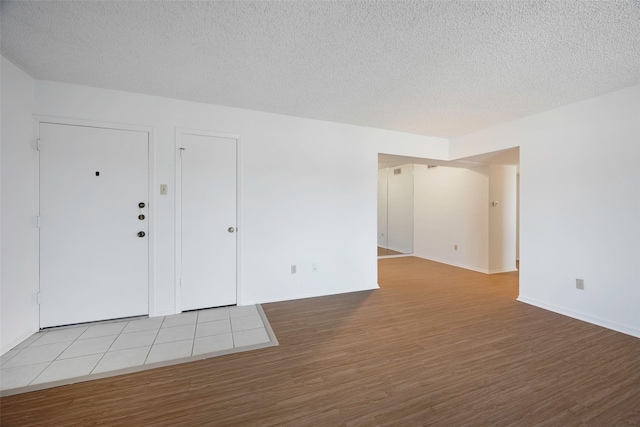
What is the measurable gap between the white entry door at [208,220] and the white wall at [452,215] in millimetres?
4776

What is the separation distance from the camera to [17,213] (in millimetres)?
2357

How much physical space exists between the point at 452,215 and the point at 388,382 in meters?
4.90

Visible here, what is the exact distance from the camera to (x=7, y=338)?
88.4 inches

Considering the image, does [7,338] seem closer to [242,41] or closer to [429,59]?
[242,41]

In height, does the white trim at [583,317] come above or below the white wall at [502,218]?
below

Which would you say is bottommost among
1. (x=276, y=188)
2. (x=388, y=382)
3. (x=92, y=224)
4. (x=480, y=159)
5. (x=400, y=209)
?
(x=388, y=382)

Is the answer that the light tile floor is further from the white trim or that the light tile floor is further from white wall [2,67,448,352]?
the white trim

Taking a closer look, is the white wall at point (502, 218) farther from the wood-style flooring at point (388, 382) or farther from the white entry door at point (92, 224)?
the white entry door at point (92, 224)

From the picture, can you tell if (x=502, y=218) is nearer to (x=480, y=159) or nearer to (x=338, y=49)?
(x=480, y=159)

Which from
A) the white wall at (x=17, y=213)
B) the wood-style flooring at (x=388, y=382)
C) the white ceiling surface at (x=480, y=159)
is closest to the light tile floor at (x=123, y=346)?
the wood-style flooring at (x=388, y=382)

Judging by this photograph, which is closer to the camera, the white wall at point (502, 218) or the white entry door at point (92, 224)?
the white entry door at point (92, 224)

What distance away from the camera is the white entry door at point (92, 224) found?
8.67 feet

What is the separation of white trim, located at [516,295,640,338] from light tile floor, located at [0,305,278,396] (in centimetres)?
344

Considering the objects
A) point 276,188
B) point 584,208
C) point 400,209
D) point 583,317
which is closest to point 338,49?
point 276,188
